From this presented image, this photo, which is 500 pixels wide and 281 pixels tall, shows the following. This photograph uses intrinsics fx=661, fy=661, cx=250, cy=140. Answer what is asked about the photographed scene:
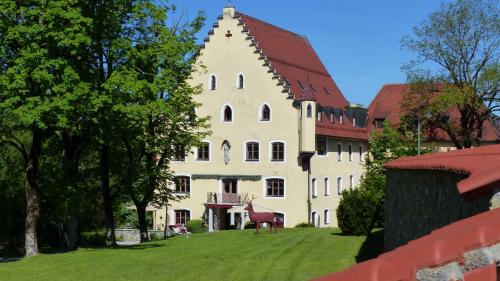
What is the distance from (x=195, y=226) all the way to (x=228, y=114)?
951 centimetres

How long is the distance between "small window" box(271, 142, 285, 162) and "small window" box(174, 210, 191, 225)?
8.85 meters

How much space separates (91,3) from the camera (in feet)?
92.9

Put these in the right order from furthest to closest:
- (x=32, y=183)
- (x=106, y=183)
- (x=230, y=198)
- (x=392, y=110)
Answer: (x=392, y=110) → (x=230, y=198) → (x=106, y=183) → (x=32, y=183)

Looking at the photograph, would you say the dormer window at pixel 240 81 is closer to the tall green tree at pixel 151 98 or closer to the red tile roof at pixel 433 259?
the tall green tree at pixel 151 98

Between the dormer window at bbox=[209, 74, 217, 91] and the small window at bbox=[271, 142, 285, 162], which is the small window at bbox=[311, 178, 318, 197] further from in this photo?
the dormer window at bbox=[209, 74, 217, 91]

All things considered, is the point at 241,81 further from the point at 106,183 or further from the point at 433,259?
the point at 433,259

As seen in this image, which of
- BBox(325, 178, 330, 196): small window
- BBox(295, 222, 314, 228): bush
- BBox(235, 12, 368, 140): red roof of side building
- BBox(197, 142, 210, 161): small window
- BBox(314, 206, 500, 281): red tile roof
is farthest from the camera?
BBox(325, 178, 330, 196): small window

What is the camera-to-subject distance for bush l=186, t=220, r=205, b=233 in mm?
51031

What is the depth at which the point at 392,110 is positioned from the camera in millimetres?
66250

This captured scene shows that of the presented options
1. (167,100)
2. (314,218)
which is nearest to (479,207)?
(167,100)

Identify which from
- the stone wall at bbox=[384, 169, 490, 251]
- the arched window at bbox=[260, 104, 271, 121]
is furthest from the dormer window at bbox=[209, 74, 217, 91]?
the stone wall at bbox=[384, 169, 490, 251]

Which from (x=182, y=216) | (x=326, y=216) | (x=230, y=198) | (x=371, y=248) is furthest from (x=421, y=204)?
(x=182, y=216)

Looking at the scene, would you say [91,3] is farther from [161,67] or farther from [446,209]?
[446,209]

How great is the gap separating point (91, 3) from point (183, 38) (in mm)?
7394
